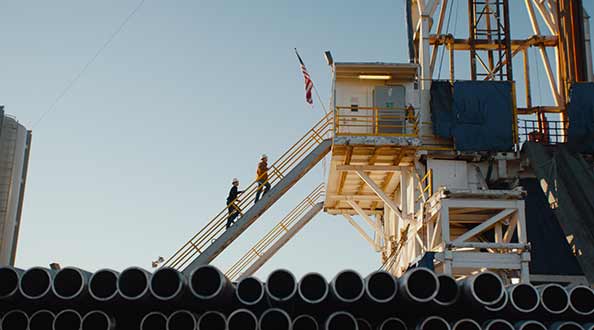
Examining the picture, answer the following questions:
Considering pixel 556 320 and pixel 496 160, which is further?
pixel 496 160

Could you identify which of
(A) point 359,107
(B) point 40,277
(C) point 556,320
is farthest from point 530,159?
(B) point 40,277

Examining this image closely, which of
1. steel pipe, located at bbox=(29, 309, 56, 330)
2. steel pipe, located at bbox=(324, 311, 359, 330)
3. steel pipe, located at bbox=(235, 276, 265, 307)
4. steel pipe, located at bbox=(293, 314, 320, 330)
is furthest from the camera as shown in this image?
steel pipe, located at bbox=(235, 276, 265, 307)

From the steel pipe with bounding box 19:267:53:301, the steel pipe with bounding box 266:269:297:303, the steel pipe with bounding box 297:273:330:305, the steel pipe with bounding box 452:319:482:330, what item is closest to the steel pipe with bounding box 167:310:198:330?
the steel pipe with bounding box 266:269:297:303

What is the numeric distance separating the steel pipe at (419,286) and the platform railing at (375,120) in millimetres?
12433

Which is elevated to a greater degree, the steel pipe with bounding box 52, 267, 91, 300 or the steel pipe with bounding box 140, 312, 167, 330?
the steel pipe with bounding box 52, 267, 91, 300

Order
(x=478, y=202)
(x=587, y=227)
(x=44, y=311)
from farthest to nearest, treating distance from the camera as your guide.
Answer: (x=587, y=227)
(x=478, y=202)
(x=44, y=311)

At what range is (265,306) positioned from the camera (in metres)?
9.59

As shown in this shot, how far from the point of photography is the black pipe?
922 centimetres

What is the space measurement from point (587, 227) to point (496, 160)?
10.7 ft

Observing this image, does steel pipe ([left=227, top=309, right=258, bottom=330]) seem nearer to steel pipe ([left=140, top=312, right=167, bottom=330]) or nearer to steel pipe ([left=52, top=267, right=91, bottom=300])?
steel pipe ([left=140, top=312, right=167, bottom=330])

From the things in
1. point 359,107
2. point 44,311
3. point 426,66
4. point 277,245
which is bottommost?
point 44,311

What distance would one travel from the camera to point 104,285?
30.9ft

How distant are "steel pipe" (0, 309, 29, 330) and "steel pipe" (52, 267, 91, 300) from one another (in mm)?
519

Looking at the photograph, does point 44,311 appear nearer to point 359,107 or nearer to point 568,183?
point 359,107
